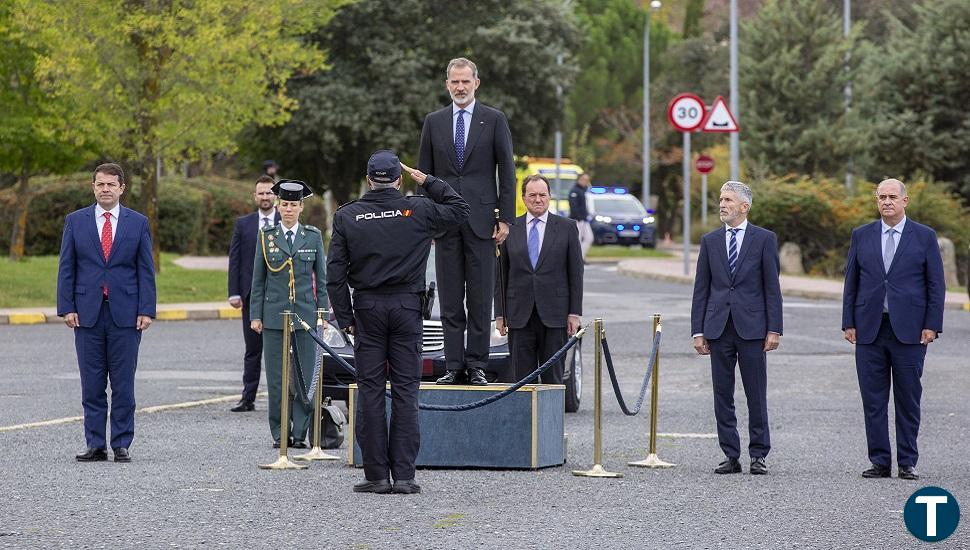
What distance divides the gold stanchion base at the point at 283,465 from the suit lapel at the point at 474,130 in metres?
Result: 2.16

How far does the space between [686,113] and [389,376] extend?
2480 centimetres

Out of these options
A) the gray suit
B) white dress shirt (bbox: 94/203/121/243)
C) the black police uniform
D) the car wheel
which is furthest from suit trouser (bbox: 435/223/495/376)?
the car wheel

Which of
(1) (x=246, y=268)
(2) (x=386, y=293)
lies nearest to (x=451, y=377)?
(2) (x=386, y=293)

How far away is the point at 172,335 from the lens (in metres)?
22.5

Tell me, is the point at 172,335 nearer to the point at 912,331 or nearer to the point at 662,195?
the point at 912,331

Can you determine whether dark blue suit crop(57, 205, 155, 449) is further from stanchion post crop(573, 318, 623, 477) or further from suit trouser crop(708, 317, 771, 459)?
suit trouser crop(708, 317, 771, 459)

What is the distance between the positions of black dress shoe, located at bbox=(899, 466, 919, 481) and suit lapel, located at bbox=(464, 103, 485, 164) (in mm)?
3283

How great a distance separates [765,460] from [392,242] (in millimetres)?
3393

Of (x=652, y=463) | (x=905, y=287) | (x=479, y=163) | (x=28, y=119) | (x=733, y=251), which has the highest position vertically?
(x=28, y=119)

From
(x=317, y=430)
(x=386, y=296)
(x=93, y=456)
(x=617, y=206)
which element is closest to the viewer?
(x=386, y=296)

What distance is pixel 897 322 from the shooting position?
10.8 metres

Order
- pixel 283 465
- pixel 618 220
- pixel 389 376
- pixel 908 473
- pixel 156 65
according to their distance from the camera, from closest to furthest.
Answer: pixel 389 376
pixel 908 473
pixel 283 465
pixel 156 65
pixel 618 220

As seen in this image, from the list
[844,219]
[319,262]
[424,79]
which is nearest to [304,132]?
[424,79]

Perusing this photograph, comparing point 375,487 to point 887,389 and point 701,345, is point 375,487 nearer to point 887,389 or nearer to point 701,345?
point 701,345
